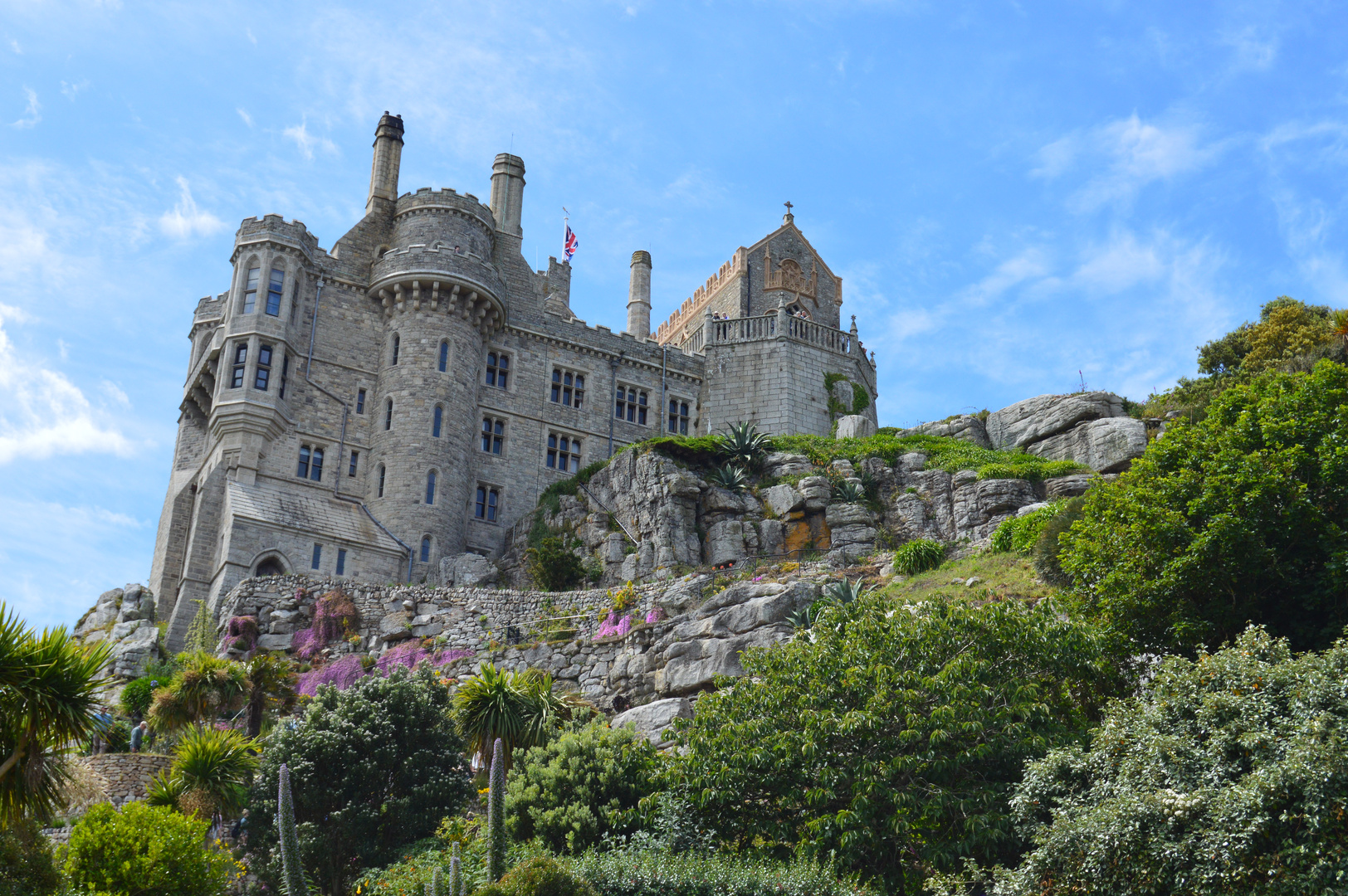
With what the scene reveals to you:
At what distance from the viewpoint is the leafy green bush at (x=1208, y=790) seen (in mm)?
17375

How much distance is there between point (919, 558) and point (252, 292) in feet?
90.1

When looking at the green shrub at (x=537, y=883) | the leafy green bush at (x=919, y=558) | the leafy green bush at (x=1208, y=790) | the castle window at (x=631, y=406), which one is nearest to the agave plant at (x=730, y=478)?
the leafy green bush at (x=919, y=558)

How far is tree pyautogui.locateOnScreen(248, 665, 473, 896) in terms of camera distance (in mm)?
26250

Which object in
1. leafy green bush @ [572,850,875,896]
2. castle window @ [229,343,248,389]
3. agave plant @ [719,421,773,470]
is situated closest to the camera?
leafy green bush @ [572,850,875,896]

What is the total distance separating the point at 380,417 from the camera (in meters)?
48.7

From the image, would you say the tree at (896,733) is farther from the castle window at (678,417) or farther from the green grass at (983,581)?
the castle window at (678,417)

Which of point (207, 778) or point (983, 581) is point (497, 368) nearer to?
point (983, 581)

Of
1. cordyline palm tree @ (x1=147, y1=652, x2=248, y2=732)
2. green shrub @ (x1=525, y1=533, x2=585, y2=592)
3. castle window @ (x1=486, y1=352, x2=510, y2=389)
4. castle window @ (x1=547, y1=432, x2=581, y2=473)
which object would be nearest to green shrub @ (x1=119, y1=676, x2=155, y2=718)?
cordyline palm tree @ (x1=147, y1=652, x2=248, y2=732)

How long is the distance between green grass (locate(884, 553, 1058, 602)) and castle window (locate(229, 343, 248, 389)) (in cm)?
2539

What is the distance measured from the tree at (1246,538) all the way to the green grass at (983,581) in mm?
5659

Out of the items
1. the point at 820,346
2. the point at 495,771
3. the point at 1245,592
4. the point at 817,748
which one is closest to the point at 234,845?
the point at 495,771

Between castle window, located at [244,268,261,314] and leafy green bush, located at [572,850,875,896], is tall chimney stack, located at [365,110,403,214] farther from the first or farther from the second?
leafy green bush, located at [572,850,875,896]

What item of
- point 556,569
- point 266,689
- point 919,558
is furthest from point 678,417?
point 266,689

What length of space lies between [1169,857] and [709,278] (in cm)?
4697
